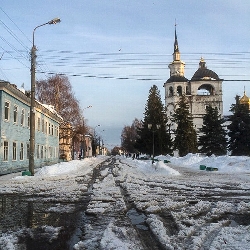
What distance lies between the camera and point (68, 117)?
51.7 m

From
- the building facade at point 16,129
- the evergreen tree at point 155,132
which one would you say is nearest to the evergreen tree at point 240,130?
the evergreen tree at point 155,132

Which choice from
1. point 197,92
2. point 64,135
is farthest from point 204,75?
point 64,135

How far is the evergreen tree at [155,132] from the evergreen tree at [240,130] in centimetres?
1535

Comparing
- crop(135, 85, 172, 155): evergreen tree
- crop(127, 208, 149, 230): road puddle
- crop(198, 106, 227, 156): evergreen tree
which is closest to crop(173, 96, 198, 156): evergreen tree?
crop(198, 106, 227, 156): evergreen tree

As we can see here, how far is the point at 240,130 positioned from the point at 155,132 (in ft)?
56.6

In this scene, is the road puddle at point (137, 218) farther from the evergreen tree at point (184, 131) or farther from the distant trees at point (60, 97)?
the evergreen tree at point (184, 131)

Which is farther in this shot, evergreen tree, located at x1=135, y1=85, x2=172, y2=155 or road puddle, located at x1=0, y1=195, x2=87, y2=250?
evergreen tree, located at x1=135, y1=85, x2=172, y2=155

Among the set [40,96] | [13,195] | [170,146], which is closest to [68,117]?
[40,96]

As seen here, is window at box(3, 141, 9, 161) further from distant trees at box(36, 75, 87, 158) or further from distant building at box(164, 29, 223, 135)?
distant building at box(164, 29, 223, 135)

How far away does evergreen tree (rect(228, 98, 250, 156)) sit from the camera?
2051 inches

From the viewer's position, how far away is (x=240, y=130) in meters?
52.3

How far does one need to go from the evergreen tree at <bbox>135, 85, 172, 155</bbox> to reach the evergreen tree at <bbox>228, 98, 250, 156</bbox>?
605 inches

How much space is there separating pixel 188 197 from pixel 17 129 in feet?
62.1

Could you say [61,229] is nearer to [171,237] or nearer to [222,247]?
[171,237]
